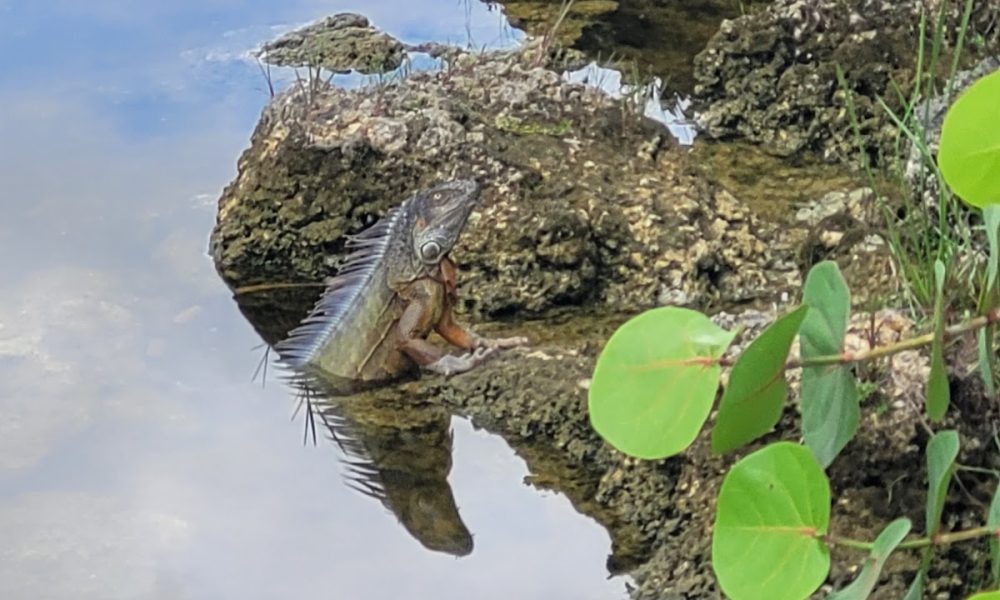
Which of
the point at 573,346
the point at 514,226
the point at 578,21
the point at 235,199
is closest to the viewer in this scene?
the point at 573,346

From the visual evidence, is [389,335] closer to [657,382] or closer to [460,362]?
[460,362]

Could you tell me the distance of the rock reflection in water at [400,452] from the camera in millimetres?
2510

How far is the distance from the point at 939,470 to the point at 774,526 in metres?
0.12

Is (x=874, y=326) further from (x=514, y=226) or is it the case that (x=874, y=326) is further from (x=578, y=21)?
(x=578, y=21)

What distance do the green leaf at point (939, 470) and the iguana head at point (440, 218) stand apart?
2215 millimetres

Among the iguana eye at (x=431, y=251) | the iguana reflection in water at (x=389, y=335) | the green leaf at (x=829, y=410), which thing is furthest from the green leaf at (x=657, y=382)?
the iguana eye at (x=431, y=251)

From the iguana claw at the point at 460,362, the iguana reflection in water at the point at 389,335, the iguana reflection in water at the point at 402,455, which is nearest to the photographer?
the iguana reflection in water at the point at 402,455

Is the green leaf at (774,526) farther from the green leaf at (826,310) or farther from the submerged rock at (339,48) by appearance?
the submerged rock at (339,48)

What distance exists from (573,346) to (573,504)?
530 mm

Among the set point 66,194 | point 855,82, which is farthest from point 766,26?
point 66,194

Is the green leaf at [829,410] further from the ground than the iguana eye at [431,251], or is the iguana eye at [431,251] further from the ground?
the green leaf at [829,410]

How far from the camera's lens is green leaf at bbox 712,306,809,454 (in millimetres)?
763

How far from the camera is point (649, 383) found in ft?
2.52

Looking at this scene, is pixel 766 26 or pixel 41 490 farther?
pixel 766 26
